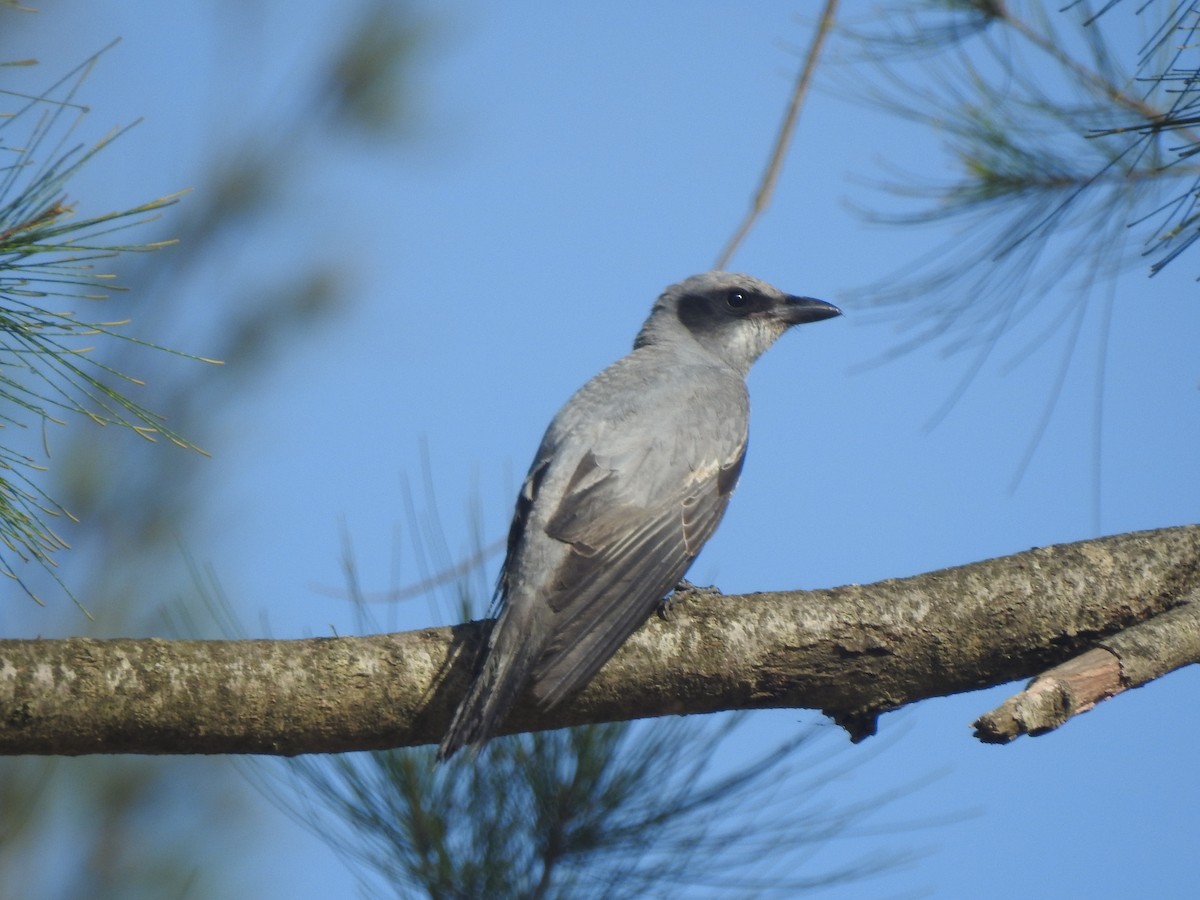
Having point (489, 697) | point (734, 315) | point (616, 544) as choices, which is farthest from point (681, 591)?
point (734, 315)

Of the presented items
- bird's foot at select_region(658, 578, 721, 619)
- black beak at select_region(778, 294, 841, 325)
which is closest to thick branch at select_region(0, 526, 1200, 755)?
bird's foot at select_region(658, 578, 721, 619)

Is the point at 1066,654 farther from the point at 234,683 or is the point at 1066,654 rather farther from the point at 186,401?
the point at 186,401

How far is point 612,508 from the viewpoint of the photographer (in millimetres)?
4008

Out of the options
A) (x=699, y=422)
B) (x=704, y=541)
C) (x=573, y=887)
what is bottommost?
(x=573, y=887)

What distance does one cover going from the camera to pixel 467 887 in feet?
11.7

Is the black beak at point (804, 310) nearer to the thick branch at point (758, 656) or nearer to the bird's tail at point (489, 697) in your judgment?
the thick branch at point (758, 656)

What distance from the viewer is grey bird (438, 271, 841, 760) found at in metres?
3.28

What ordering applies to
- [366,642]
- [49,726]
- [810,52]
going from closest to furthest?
[49,726], [366,642], [810,52]

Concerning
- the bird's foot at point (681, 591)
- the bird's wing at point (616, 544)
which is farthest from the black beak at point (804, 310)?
the bird's foot at point (681, 591)

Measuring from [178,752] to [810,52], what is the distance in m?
2.93

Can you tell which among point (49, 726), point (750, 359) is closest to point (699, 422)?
point (750, 359)

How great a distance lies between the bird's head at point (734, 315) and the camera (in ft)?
18.4

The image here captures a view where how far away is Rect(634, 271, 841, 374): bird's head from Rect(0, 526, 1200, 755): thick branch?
2.31 meters

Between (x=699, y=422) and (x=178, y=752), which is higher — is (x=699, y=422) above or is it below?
above
